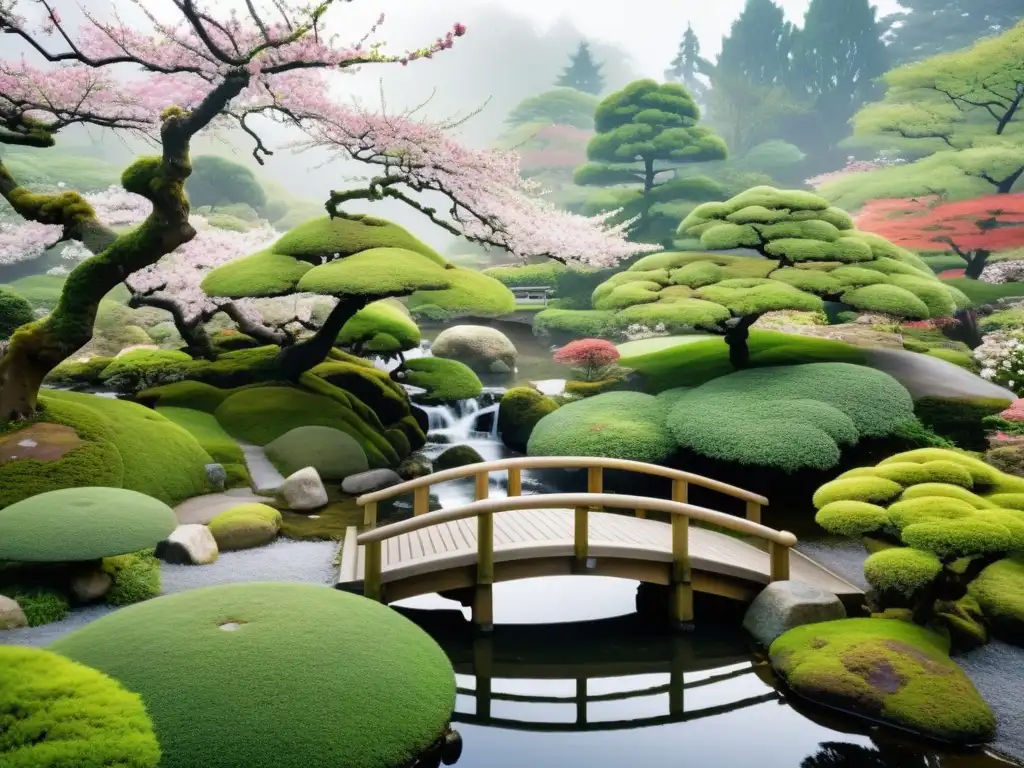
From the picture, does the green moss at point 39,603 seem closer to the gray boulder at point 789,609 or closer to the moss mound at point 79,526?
the moss mound at point 79,526

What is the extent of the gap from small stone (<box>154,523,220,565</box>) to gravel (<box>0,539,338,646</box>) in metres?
0.07

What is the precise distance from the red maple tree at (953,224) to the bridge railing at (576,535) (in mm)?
14392

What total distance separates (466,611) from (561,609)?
91 cm

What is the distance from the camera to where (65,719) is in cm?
280

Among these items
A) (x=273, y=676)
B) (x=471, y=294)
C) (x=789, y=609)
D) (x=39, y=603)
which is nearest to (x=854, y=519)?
(x=789, y=609)

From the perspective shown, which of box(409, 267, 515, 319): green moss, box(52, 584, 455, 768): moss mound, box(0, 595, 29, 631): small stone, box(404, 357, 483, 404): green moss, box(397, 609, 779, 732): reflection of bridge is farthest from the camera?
box(404, 357, 483, 404): green moss

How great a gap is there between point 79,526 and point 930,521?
6.43 m

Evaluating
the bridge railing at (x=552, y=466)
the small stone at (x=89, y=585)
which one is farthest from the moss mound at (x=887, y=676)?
the small stone at (x=89, y=585)

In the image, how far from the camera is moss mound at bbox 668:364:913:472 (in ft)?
30.5

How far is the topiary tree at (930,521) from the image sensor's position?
542 cm

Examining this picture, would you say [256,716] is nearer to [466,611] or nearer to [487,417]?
[466,611]

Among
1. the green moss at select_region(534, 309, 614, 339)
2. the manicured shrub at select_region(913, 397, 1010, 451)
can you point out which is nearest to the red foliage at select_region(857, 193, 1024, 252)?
the green moss at select_region(534, 309, 614, 339)

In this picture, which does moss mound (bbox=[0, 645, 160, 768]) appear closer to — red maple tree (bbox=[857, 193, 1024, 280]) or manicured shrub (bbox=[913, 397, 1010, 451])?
manicured shrub (bbox=[913, 397, 1010, 451])

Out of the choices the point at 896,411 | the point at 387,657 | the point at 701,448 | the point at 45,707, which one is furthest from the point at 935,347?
the point at 45,707
